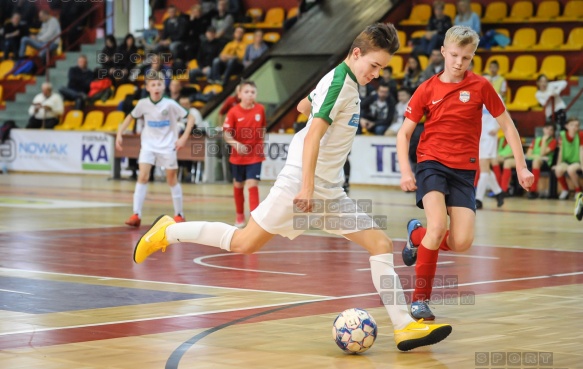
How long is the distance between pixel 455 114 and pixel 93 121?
77.7ft

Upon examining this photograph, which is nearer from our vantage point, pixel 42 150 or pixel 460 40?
pixel 460 40

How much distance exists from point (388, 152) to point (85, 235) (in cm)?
1176

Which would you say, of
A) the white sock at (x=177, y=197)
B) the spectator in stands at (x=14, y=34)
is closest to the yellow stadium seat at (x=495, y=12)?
the white sock at (x=177, y=197)

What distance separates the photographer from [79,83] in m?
31.6

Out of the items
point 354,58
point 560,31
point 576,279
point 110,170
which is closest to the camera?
point 354,58

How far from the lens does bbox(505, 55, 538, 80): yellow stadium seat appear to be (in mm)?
25300

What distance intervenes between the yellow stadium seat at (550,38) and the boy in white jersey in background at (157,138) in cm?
1326

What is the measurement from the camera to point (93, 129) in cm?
2967

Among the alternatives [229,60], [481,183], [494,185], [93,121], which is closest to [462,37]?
[481,183]

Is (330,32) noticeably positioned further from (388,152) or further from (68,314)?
(68,314)

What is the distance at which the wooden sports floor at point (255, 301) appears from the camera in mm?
6180

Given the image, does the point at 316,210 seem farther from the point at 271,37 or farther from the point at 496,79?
the point at 271,37

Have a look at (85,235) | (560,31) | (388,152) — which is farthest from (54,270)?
(560,31)

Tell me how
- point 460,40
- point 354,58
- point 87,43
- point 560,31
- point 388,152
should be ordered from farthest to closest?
point 87,43 → point 560,31 → point 388,152 → point 460,40 → point 354,58
